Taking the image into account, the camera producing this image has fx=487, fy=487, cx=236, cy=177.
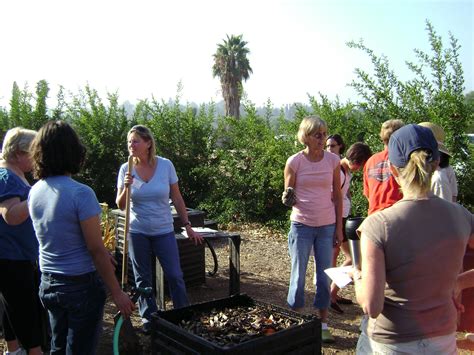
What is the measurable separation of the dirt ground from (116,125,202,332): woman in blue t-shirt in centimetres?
57

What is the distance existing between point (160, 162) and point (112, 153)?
7409mm

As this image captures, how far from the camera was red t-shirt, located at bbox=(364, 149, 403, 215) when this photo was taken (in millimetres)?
3906

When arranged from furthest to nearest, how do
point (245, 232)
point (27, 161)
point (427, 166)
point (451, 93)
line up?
point (245, 232), point (451, 93), point (27, 161), point (427, 166)

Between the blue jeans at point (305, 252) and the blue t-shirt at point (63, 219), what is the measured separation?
191 centimetres

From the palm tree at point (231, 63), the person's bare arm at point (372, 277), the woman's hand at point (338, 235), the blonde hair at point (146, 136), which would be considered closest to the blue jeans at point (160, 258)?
the blonde hair at point (146, 136)

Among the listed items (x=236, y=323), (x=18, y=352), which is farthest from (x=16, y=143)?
(x=236, y=323)

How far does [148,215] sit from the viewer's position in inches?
162

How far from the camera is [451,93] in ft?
24.2

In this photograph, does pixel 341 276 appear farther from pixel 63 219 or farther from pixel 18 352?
pixel 18 352

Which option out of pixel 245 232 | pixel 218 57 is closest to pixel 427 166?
pixel 245 232

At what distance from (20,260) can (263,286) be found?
11.6 ft

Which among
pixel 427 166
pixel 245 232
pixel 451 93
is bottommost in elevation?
pixel 245 232

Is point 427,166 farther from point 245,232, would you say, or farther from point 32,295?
point 245,232

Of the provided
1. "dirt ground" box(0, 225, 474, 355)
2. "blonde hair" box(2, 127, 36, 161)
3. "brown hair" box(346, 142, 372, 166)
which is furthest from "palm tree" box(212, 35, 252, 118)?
"blonde hair" box(2, 127, 36, 161)
